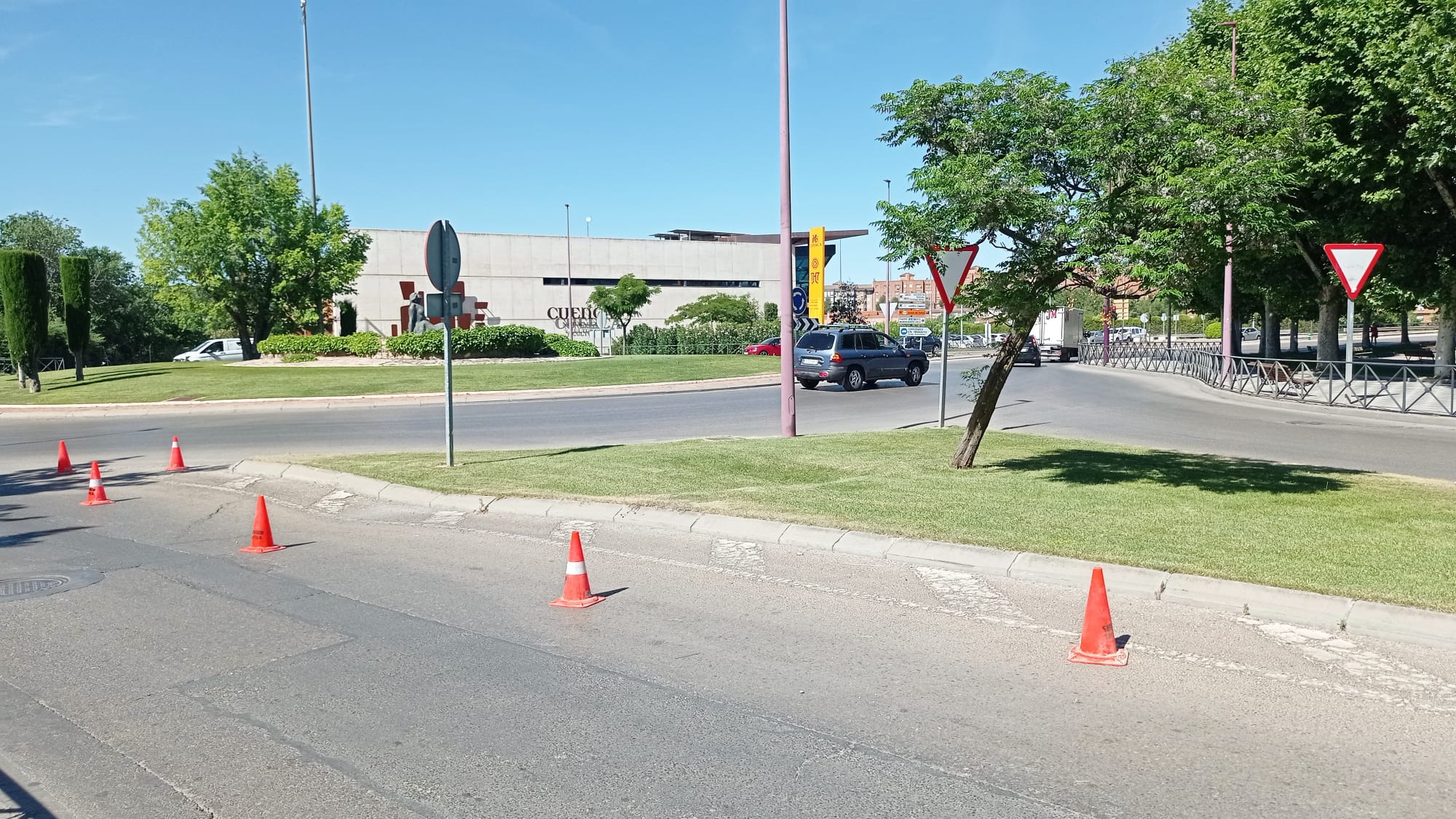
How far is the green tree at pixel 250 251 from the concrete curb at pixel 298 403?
15.0 meters

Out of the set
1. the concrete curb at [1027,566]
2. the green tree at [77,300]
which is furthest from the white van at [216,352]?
the concrete curb at [1027,566]

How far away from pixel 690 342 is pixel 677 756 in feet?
186

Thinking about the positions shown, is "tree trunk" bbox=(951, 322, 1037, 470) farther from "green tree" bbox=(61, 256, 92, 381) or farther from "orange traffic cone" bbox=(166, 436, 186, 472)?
"green tree" bbox=(61, 256, 92, 381)

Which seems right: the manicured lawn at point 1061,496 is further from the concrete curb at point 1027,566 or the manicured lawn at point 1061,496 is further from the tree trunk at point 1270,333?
the tree trunk at point 1270,333

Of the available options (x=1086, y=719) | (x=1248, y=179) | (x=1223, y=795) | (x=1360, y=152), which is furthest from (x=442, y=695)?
(x=1360, y=152)

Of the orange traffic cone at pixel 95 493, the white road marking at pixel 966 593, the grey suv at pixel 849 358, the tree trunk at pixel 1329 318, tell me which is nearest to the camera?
the white road marking at pixel 966 593

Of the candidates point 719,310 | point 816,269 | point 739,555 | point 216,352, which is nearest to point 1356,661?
point 739,555

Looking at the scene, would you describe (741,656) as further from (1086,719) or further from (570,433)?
(570,433)

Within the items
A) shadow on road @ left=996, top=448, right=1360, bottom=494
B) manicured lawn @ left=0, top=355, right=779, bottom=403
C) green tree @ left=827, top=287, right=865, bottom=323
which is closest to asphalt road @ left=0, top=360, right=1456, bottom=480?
shadow on road @ left=996, top=448, right=1360, bottom=494

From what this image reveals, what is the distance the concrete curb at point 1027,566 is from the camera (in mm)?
5875

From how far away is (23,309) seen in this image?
2802cm

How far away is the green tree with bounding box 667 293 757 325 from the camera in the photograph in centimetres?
6819

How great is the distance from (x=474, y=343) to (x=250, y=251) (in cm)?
981

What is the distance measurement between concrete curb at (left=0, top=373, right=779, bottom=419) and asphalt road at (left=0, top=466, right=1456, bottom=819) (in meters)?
18.0
